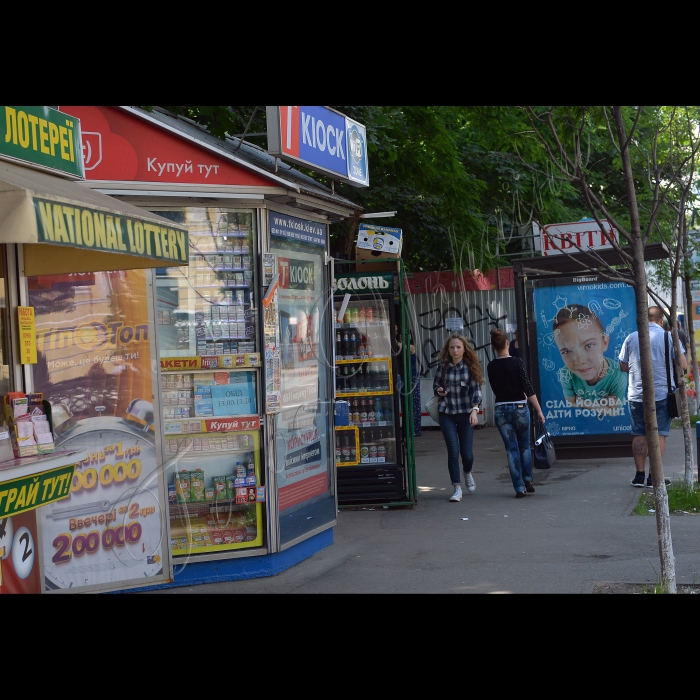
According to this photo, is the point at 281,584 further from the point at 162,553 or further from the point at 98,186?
the point at 98,186

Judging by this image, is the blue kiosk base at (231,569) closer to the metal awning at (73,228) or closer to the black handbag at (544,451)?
the metal awning at (73,228)

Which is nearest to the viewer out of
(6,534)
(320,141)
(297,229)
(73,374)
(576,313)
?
Answer: (6,534)

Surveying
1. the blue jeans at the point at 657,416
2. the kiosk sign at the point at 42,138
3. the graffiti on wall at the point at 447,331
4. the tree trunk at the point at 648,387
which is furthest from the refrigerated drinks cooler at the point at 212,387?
the graffiti on wall at the point at 447,331

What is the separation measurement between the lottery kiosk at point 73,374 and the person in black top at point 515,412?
4657 mm

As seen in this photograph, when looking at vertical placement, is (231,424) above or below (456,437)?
above

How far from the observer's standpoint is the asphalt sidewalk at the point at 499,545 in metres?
6.02

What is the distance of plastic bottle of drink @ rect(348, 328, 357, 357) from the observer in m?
9.04

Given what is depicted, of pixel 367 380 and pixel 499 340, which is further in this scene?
pixel 499 340

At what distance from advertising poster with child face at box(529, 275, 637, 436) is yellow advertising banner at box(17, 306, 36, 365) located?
7338 millimetres

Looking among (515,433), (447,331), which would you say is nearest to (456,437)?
(515,433)

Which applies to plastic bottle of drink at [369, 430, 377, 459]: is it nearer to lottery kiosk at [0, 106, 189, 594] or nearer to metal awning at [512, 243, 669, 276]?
metal awning at [512, 243, 669, 276]

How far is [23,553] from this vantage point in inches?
178

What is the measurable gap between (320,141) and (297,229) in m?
0.77

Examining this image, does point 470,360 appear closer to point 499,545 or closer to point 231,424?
point 499,545
